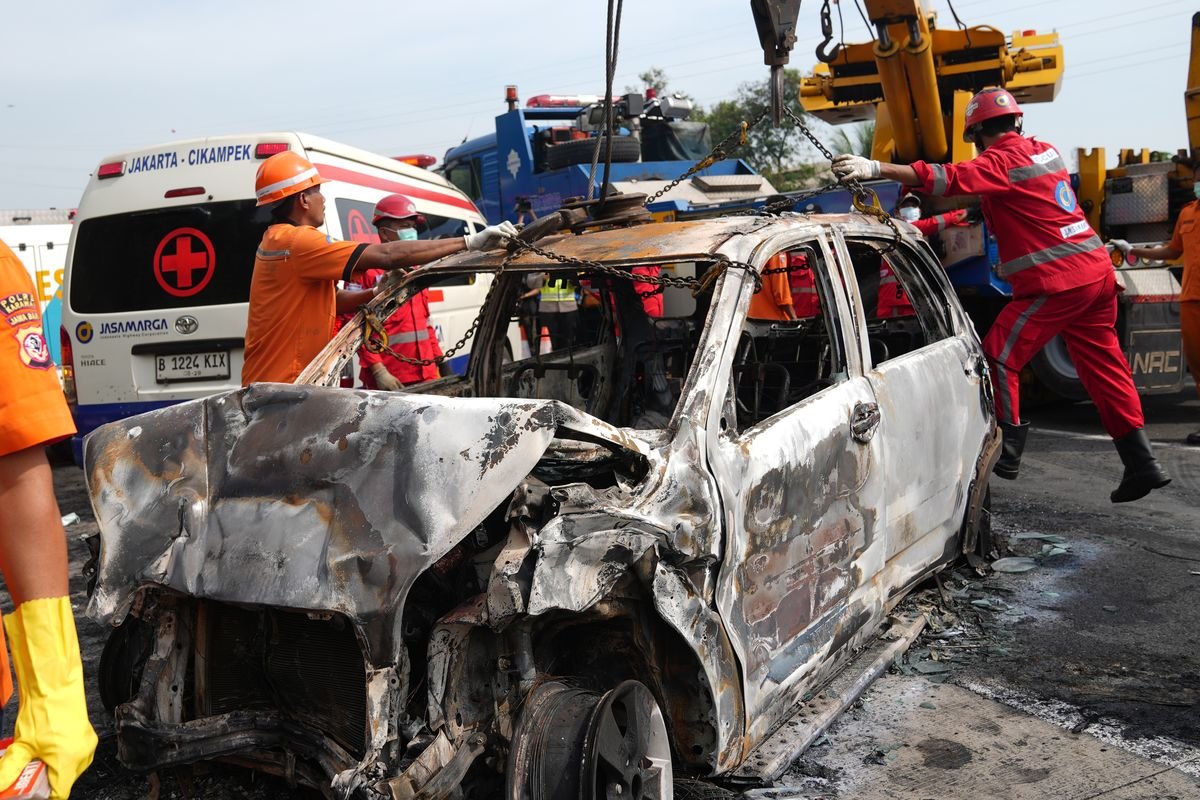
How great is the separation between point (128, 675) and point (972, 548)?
3.43m

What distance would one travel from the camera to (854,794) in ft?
10.7

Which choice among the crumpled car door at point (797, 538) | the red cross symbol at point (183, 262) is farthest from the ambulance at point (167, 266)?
the crumpled car door at point (797, 538)

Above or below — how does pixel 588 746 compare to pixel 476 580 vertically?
below

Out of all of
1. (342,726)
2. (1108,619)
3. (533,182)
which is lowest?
(1108,619)

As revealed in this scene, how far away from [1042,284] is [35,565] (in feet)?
15.0

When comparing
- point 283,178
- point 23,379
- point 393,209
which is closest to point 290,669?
point 23,379

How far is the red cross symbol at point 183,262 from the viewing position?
688 centimetres

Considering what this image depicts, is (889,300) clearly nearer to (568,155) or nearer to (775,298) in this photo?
(775,298)

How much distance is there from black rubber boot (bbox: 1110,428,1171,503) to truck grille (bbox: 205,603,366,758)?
4.20 m

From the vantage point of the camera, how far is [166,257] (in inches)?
273

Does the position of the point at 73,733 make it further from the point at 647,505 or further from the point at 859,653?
the point at 859,653

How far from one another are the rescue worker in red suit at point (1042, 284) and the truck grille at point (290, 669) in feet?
12.0

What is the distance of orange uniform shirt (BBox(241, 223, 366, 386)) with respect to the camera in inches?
184

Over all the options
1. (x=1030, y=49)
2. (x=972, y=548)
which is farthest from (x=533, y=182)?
(x=972, y=548)
